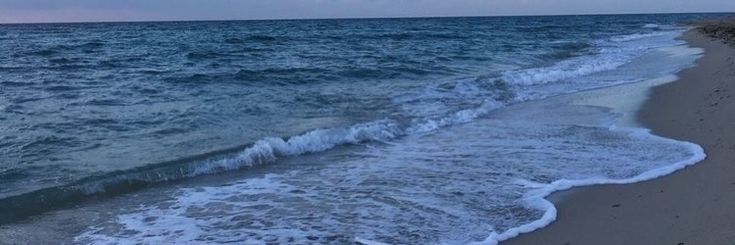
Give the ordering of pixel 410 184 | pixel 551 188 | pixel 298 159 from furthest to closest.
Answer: pixel 298 159, pixel 410 184, pixel 551 188

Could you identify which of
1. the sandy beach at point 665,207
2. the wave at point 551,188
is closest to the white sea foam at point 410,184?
the wave at point 551,188

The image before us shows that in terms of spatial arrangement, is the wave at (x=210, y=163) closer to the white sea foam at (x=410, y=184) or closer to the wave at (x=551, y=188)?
the white sea foam at (x=410, y=184)

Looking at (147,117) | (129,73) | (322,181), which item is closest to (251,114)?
(147,117)

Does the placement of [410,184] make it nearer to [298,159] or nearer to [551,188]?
[551,188]

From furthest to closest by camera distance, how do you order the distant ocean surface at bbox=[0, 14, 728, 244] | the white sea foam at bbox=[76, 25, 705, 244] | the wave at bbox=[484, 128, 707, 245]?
the distant ocean surface at bbox=[0, 14, 728, 244] → the white sea foam at bbox=[76, 25, 705, 244] → the wave at bbox=[484, 128, 707, 245]

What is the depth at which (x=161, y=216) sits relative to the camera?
6.58m

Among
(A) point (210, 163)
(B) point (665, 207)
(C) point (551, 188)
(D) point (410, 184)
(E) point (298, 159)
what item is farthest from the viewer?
(E) point (298, 159)

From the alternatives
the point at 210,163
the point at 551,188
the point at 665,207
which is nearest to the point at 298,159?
the point at 210,163

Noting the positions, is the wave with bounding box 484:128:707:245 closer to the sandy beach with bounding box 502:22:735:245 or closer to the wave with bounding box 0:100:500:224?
the sandy beach with bounding box 502:22:735:245

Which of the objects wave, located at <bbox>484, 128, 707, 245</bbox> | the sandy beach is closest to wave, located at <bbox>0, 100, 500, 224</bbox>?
wave, located at <bbox>484, 128, 707, 245</bbox>

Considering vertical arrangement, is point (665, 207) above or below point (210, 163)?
below

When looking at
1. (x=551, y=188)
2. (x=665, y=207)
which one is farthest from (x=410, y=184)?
(x=665, y=207)

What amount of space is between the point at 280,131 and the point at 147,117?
268 cm

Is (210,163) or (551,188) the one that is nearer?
(551,188)
